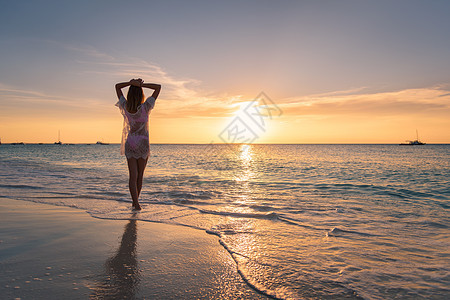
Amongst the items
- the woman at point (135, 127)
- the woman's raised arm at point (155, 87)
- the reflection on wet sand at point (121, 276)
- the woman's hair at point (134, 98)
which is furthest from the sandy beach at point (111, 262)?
the woman's raised arm at point (155, 87)

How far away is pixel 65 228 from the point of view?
13.7 feet

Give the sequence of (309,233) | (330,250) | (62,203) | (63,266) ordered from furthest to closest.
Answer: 1. (62,203)
2. (309,233)
3. (330,250)
4. (63,266)

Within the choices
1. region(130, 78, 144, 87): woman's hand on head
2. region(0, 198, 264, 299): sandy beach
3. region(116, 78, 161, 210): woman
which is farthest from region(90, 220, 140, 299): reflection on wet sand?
region(130, 78, 144, 87): woman's hand on head

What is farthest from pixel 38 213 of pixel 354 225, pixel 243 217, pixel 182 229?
pixel 354 225

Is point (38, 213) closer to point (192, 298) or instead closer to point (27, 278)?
point (27, 278)

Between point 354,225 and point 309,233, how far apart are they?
4.39 feet

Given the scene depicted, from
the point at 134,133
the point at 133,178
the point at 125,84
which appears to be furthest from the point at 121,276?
the point at 125,84

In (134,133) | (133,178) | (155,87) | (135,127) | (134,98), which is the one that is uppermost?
(155,87)

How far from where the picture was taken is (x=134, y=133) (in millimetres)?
5785

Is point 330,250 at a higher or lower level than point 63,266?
lower

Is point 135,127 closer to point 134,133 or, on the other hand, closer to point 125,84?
point 134,133

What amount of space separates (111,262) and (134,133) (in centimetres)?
336

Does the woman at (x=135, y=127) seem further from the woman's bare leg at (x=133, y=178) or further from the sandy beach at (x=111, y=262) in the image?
the sandy beach at (x=111, y=262)

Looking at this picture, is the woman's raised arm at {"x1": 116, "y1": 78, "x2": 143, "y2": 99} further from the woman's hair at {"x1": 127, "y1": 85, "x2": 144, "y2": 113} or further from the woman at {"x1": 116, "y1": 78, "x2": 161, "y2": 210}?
the woman's hair at {"x1": 127, "y1": 85, "x2": 144, "y2": 113}
